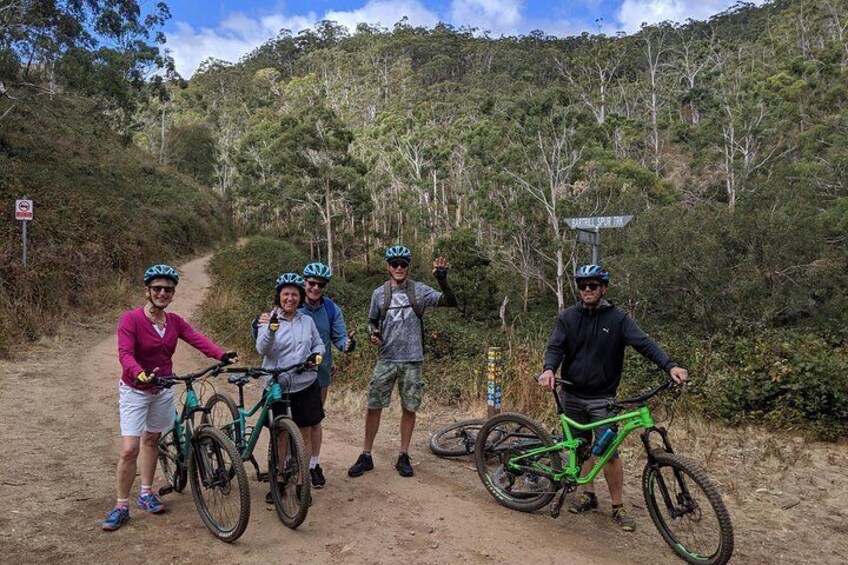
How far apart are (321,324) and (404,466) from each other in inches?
54.8

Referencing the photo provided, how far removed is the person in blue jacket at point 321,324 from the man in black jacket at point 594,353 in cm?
159

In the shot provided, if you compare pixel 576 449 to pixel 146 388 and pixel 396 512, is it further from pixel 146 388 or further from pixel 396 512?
pixel 146 388

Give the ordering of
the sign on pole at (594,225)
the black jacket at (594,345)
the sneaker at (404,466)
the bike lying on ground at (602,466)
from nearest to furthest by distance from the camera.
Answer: the bike lying on ground at (602,466), the black jacket at (594,345), the sneaker at (404,466), the sign on pole at (594,225)

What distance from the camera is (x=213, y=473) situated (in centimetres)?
378

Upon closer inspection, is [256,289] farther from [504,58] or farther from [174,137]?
[504,58]

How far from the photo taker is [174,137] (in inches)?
2015

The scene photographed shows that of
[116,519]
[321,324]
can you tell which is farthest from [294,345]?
[116,519]

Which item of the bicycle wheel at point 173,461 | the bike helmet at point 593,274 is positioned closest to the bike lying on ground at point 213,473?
the bicycle wheel at point 173,461

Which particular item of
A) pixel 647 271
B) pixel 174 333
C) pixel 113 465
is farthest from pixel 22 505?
pixel 647 271

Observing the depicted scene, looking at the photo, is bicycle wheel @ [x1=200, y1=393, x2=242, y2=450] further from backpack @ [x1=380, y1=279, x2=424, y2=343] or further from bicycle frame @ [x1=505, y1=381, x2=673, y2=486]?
bicycle frame @ [x1=505, y1=381, x2=673, y2=486]

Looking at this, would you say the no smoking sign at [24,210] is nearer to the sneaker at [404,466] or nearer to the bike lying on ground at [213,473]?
the bike lying on ground at [213,473]

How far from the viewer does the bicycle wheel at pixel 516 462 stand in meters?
4.19

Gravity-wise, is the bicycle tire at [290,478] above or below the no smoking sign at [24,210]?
below

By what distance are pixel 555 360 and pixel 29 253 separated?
41.7 feet
